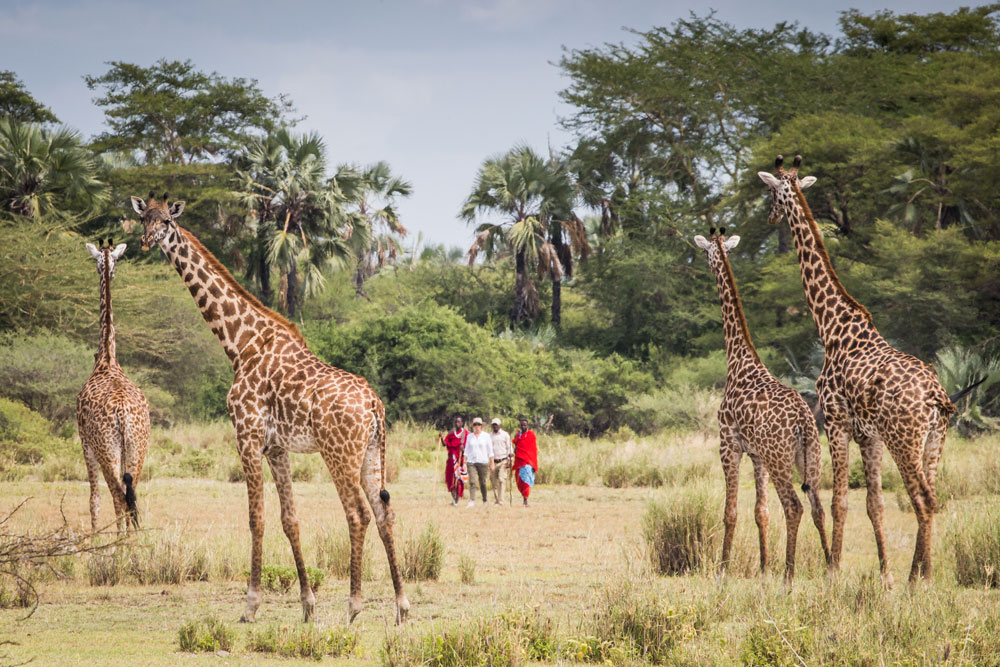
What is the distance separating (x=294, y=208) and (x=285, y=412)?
30.6 meters

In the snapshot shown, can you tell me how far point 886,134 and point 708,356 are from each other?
→ 10624 millimetres

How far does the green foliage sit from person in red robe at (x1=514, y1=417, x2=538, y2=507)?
26.7m

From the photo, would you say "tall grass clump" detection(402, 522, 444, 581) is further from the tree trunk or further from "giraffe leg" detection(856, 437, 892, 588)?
the tree trunk

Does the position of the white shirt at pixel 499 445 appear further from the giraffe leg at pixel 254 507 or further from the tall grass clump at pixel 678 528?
the giraffe leg at pixel 254 507

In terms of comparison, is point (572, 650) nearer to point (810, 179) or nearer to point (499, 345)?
point (810, 179)

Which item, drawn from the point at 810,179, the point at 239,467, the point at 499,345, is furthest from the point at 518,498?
the point at 499,345

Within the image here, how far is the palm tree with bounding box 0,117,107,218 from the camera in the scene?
3123 cm

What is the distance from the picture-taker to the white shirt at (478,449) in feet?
61.7

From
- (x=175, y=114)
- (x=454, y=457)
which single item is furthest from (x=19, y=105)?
(x=454, y=457)

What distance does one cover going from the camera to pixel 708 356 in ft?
129

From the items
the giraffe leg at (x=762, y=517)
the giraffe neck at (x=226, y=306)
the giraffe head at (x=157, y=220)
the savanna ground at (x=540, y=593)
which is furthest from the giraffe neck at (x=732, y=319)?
the giraffe head at (x=157, y=220)

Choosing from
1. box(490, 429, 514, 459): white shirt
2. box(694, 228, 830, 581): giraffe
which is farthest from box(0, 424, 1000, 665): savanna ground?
box(490, 429, 514, 459): white shirt

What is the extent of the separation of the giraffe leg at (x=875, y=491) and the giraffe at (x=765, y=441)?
0.43 m

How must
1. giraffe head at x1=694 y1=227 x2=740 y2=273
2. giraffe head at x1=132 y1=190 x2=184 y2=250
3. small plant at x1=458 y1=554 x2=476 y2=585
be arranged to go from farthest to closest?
giraffe head at x1=694 y1=227 x2=740 y2=273
small plant at x1=458 y1=554 x2=476 y2=585
giraffe head at x1=132 y1=190 x2=184 y2=250
